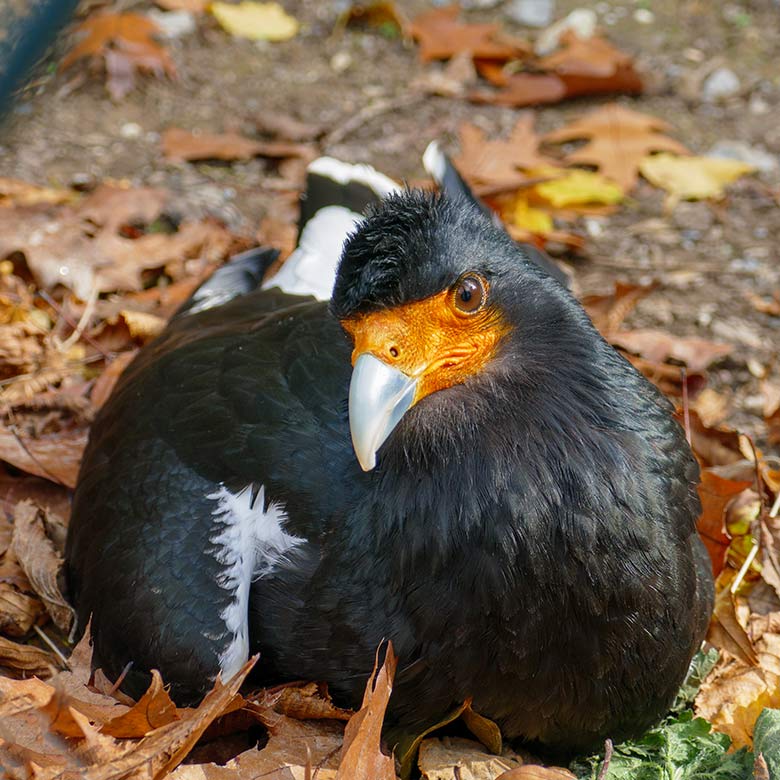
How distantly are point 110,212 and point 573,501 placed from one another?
3.73 m

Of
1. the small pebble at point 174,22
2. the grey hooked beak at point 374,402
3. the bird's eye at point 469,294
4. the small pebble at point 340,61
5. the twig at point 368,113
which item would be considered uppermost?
the bird's eye at point 469,294

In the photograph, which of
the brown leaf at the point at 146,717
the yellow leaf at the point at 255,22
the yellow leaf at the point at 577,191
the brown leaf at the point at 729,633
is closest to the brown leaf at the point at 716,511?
the brown leaf at the point at 729,633

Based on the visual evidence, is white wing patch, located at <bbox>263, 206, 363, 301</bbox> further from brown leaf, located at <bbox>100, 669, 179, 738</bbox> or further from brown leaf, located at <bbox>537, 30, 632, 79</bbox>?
brown leaf, located at <bbox>537, 30, 632, 79</bbox>

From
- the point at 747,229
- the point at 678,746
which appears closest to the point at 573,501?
the point at 678,746

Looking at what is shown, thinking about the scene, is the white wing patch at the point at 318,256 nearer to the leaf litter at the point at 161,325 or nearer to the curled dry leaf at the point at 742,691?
the leaf litter at the point at 161,325

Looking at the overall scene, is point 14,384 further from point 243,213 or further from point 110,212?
point 243,213

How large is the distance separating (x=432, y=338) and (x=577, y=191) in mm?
3547

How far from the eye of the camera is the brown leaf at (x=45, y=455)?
180 inches

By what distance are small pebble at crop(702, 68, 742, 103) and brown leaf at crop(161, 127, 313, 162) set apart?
2378mm

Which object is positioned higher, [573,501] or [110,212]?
[573,501]

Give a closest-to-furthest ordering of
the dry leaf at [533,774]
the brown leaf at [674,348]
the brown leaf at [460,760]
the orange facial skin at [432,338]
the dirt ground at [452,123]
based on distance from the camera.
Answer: the orange facial skin at [432,338] → the dry leaf at [533,774] → the brown leaf at [460,760] → the brown leaf at [674,348] → the dirt ground at [452,123]

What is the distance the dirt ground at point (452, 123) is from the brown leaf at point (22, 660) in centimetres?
276

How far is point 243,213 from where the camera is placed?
6.25 meters

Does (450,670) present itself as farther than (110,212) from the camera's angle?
No
